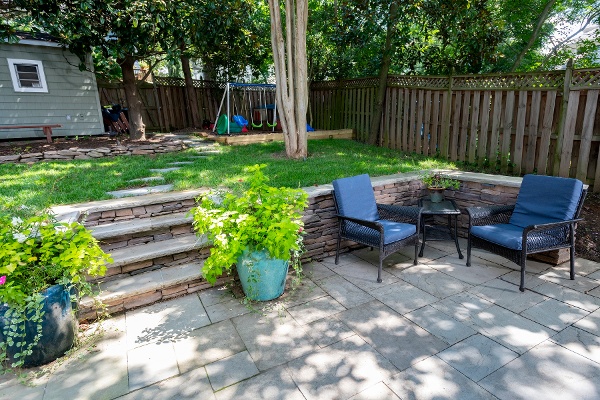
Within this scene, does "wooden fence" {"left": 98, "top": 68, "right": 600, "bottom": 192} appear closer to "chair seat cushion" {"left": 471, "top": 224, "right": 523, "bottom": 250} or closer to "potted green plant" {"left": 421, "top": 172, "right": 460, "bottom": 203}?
"potted green plant" {"left": 421, "top": 172, "right": 460, "bottom": 203}

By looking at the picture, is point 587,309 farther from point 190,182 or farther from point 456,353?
point 190,182

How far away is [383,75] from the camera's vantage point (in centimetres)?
755

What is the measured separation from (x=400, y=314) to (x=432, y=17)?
6240mm

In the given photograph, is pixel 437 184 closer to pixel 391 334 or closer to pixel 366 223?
pixel 366 223

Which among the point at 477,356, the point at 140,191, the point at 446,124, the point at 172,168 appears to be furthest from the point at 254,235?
the point at 446,124

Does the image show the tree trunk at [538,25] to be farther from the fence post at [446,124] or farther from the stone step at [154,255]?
the stone step at [154,255]

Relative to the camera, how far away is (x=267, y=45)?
32.9 ft

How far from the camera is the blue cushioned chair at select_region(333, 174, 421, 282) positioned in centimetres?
338

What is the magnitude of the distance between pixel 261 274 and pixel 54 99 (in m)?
9.36

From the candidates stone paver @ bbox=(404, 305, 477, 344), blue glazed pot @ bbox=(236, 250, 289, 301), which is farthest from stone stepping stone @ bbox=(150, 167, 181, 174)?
stone paver @ bbox=(404, 305, 477, 344)

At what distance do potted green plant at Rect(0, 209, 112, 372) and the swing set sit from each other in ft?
21.7

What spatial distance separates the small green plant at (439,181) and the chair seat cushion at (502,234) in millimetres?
886

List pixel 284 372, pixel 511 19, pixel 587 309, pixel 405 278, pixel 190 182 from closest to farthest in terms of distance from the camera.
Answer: pixel 284 372
pixel 587 309
pixel 405 278
pixel 190 182
pixel 511 19

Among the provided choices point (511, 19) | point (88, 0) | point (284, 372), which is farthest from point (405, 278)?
point (511, 19)
